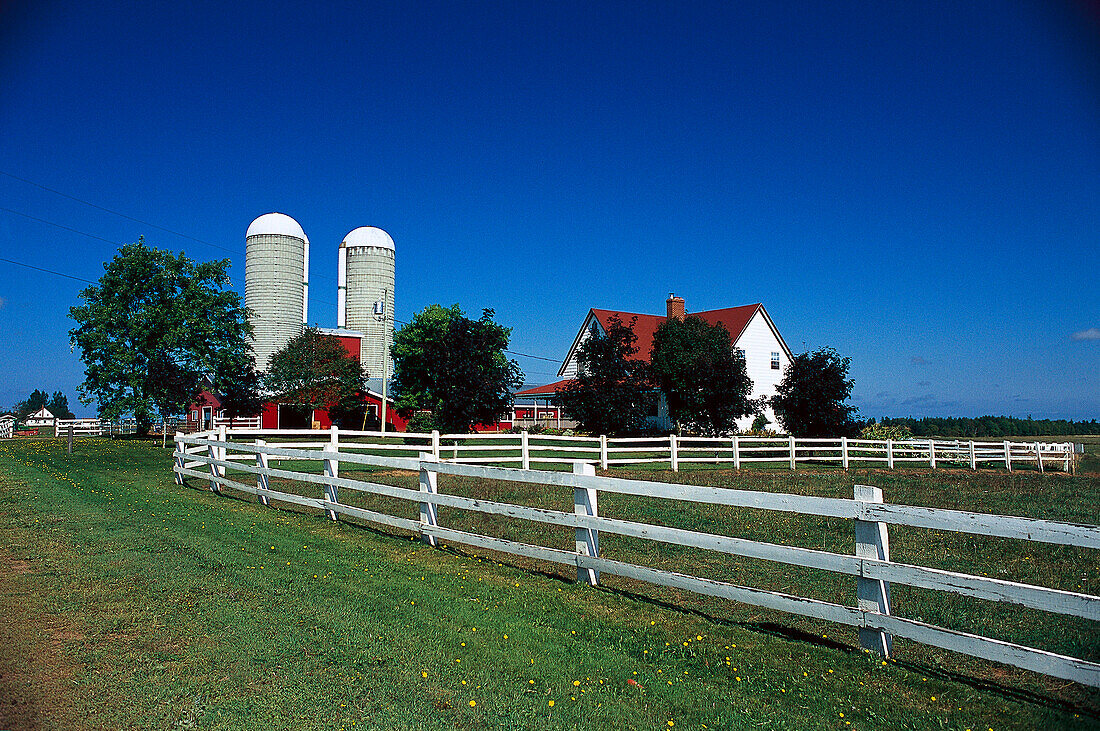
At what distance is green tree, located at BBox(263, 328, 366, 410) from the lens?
1859 inches

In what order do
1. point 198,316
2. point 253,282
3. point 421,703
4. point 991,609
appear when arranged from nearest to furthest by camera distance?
1. point 421,703
2. point 991,609
3. point 198,316
4. point 253,282

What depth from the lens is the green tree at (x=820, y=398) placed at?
3572 cm

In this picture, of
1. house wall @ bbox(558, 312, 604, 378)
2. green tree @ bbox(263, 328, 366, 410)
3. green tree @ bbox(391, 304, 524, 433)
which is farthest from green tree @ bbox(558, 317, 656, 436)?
green tree @ bbox(263, 328, 366, 410)

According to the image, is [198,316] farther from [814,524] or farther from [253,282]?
[814,524]

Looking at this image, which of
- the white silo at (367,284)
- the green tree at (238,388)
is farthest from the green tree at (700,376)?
the green tree at (238,388)

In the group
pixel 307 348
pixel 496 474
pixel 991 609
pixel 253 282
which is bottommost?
pixel 991 609

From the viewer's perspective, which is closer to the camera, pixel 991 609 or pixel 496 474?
pixel 991 609

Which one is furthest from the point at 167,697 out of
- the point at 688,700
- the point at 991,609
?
the point at 991,609

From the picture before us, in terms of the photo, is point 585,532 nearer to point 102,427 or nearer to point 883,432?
point 883,432

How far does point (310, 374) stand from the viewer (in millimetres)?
47281

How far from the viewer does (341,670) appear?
4.75 meters

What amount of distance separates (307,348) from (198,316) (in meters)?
7.18

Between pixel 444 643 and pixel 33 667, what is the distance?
2692 mm

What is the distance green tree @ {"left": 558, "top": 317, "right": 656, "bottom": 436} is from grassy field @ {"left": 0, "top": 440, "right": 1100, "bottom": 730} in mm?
20323
